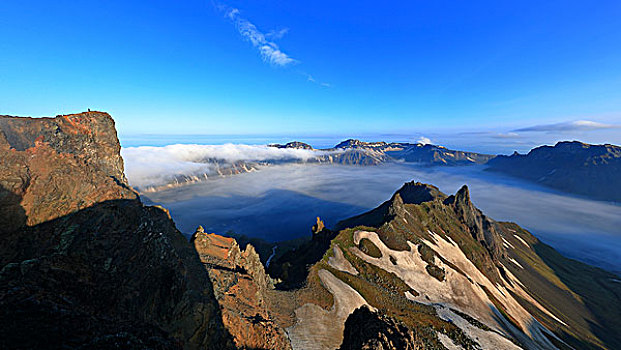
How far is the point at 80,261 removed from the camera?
19391 millimetres

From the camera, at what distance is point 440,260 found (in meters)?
85.1

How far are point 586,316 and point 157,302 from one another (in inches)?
8243

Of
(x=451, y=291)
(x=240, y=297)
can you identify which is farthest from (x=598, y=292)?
(x=240, y=297)

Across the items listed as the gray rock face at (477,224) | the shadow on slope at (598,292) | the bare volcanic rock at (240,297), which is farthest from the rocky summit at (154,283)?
the shadow on slope at (598,292)

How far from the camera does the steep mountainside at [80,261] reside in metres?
11.0

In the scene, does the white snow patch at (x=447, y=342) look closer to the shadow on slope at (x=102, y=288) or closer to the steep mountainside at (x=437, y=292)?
the steep mountainside at (x=437, y=292)

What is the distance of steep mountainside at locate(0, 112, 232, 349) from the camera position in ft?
36.1

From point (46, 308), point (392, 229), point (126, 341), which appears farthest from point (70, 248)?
point (392, 229)

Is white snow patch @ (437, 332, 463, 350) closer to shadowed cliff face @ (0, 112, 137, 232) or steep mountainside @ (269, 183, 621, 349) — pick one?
steep mountainside @ (269, 183, 621, 349)

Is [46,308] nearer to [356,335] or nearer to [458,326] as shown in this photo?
[356,335]

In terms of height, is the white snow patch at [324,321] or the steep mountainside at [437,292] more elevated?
the white snow patch at [324,321]

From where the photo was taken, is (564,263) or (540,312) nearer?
(540,312)

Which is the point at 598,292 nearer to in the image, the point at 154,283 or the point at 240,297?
the point at 240,297

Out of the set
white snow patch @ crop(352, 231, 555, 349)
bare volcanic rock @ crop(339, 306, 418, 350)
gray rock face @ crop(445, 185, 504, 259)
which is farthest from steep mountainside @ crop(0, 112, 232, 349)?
gray rock face @ crop(445, 185, 504, 259)
